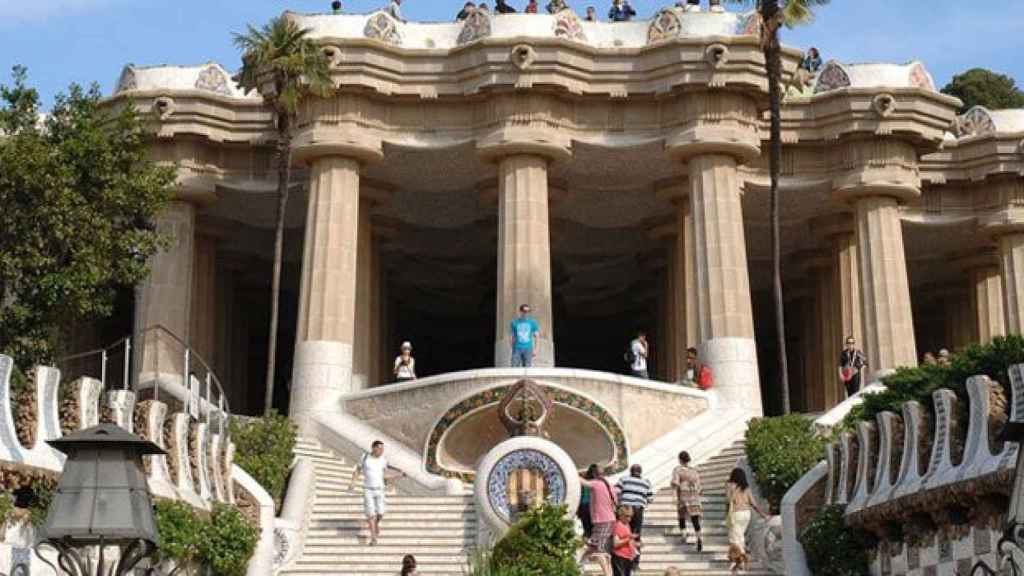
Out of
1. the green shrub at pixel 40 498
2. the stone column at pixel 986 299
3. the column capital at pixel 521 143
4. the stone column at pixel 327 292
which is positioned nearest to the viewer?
the green shrub at pixel 40 498

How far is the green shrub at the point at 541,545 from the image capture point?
22328 mm

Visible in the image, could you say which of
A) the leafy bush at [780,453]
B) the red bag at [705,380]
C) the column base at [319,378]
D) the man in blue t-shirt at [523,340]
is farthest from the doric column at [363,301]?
the leafy bush at [780,453]

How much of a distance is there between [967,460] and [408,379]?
20552 mm

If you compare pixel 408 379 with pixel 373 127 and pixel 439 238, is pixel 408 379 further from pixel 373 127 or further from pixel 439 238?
pixel 439 238

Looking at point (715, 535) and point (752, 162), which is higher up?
point (752, 162)

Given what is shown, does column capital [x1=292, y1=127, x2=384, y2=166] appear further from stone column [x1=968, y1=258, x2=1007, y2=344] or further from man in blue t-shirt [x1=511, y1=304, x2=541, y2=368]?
stone column [x1=968, y1=258, x2=1007, y2=344]

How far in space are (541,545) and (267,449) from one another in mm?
10777

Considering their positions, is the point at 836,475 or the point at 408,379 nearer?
the point at 836,475

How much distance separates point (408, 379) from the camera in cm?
4006

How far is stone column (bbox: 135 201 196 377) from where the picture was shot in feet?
145

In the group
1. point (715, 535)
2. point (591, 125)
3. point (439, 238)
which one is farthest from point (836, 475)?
point (439, 238)

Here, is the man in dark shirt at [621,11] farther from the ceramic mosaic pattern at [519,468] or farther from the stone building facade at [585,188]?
the ceramic mosaic pattern at [519,468]

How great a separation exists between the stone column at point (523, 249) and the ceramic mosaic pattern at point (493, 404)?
4253 mm

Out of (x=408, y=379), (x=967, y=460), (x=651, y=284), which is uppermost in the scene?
(x=651, y=284)
